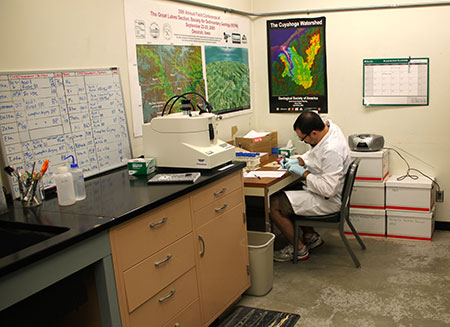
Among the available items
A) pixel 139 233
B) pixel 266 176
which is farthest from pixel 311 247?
pixel 139 233

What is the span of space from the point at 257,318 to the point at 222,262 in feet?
1.46

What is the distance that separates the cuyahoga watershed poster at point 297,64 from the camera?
4348 mm

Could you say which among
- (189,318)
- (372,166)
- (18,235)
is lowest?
(189,318)

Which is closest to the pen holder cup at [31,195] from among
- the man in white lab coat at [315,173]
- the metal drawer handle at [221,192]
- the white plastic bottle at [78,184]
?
the white plastic bottle at [78,184]

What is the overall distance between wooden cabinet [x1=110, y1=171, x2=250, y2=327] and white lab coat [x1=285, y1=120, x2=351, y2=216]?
2.32 ft

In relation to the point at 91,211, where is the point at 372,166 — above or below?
below

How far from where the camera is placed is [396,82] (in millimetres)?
4121

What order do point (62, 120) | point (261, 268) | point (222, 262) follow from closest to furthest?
point (62, 120) < point (222, 262) < point (261, 268)

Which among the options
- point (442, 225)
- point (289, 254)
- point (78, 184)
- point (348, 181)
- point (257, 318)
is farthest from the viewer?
point (442, 225)

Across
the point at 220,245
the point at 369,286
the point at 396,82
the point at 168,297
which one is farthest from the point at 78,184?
the point at 396,82

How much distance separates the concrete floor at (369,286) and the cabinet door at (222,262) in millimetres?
284

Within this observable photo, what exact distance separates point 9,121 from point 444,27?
3478 millimetres

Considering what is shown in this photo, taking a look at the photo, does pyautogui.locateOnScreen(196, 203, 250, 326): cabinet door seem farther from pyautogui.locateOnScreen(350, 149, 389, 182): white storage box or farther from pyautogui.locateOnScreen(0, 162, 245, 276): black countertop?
pyautogui.locateOnScreen(350, 149, 389, 182): white storage box

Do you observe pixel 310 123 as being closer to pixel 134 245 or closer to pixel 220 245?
pixel 220 245
